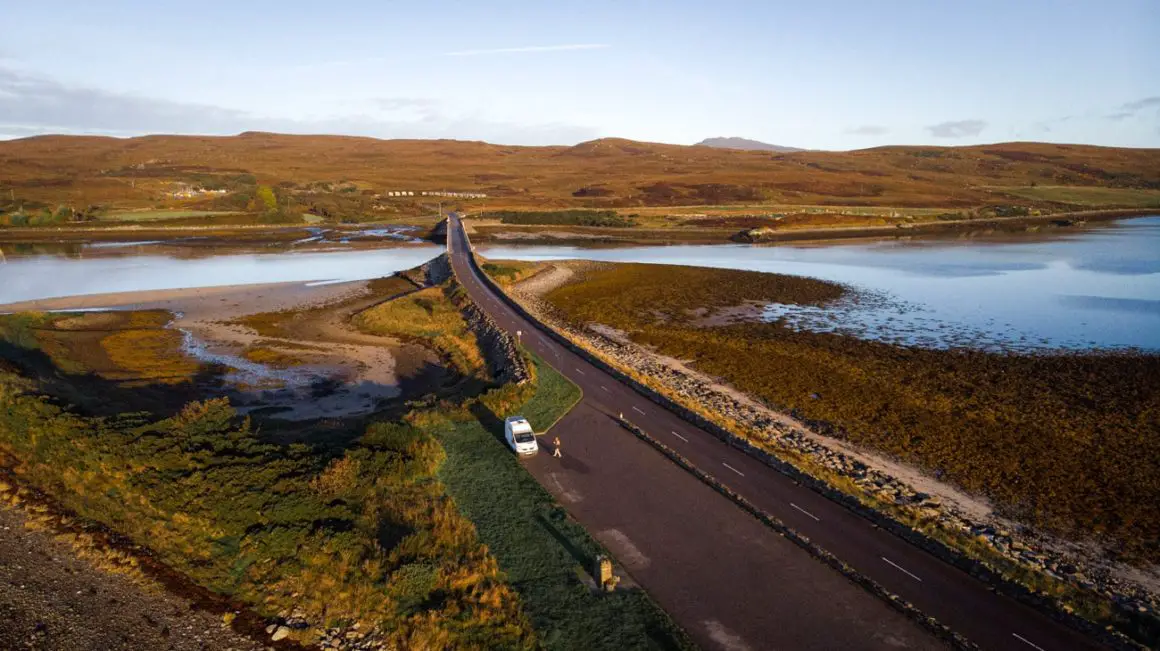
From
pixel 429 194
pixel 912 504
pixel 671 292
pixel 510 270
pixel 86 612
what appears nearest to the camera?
pixel 86 612

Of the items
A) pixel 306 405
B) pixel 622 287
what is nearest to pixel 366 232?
pixel 622 287

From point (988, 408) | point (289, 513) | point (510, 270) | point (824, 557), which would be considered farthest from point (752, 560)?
point (510, 270)

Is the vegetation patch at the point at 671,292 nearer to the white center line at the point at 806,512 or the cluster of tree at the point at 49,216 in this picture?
the white center line at the point at 806,512

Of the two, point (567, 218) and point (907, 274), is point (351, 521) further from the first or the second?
point (567, 218)

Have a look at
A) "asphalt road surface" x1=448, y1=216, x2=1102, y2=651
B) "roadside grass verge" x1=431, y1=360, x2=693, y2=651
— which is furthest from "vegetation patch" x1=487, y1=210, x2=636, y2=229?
"asphalt road surface" x1=448, y1=216, x2=1102, y2=651

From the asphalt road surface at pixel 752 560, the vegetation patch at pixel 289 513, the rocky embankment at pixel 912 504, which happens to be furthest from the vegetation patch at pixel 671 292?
the vegetation patch at pixel 289 513

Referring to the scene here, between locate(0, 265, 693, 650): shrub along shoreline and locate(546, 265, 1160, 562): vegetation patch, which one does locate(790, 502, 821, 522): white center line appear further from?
locate(546, 265, 1160, 562): vegetation patch
